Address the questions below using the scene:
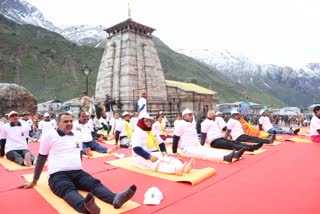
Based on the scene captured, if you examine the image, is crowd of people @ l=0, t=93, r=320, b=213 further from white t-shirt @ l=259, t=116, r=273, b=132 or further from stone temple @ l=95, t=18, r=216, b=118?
stone temple @ l=95, t=18, r=216, b=118

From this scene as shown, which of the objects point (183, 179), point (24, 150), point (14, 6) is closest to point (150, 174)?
point (183, 179)

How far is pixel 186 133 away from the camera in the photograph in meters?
7.20

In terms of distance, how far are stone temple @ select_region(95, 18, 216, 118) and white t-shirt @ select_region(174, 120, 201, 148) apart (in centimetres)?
1720

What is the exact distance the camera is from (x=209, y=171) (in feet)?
17.5

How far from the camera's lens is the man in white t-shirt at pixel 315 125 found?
31.3 ft

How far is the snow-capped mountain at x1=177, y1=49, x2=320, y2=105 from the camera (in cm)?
13918

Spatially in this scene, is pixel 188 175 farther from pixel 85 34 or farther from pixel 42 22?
pixel 42 22

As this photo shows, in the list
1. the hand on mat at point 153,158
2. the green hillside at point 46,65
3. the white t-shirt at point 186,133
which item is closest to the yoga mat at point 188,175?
the hand on mat at point 153,158

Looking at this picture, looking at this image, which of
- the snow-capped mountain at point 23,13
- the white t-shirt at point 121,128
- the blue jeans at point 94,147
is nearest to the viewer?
the blue jeans at point 94,147

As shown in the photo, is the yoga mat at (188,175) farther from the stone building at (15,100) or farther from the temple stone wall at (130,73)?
the stone building at (15,100)

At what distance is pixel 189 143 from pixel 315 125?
5914 millimetres

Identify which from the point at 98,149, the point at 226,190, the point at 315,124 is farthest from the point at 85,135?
the point at 315,124

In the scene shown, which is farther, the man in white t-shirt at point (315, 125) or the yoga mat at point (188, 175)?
the man in white t-shirt at point (315, 125)

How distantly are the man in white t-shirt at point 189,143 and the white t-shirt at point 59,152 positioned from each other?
3480mm
